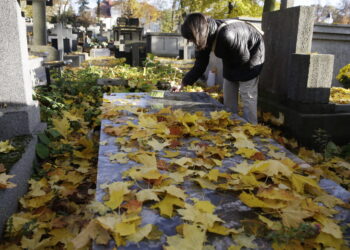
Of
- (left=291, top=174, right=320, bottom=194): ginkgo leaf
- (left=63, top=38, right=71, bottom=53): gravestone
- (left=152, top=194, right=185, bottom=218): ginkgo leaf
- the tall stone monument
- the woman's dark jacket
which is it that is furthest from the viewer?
(left=63, top=38, right=71, bottom=53): gravestone

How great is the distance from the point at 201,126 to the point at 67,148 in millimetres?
1344

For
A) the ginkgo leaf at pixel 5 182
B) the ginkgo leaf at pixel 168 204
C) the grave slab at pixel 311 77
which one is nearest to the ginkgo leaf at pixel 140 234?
the ginkgo leaf at pixel 168 204

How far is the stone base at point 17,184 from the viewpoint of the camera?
7.07 ft

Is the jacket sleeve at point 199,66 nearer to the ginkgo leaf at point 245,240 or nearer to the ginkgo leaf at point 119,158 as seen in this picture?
the ginkgo leaf at point 119,158

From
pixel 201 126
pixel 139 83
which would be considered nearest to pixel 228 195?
pixel 201 126

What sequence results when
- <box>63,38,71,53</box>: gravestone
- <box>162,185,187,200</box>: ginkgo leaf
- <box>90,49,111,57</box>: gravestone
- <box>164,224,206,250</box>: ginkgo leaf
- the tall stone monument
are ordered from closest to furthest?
1. <box>164,224,206,250</box>: ginkgo leaf
2. <box>162,185,187,200</box>: ginkgo leaf
3. the tall stone monument
4. <box>63,38,71,53</box>: gravestone
5. <box>90,49,111,57</box>: gravestone

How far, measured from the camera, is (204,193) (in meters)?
1.75

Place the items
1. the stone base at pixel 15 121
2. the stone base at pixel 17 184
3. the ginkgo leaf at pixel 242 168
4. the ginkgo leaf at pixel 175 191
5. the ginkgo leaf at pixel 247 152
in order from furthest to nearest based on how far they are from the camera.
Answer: the stone base at pixel 15 121, the ginkgo leaf at pixel 247 152, the stone base at pixel 17 184, the ginkgo leaf at pixel 242 168, the ginkgo leaf at pixel 175 191

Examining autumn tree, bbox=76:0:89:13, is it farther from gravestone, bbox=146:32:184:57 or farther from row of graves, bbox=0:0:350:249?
row of graves, bbox=0:0:350:249

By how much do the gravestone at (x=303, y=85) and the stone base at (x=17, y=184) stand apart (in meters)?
2.98

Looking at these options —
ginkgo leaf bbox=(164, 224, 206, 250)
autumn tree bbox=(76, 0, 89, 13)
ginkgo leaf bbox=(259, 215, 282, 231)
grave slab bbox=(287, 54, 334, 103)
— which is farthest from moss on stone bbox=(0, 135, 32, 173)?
autumn tree bbox=(76, 0, 89, 13)

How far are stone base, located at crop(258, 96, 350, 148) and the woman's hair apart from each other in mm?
1669

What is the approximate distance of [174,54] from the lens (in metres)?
17.0

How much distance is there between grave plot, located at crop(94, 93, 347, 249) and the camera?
135 cm
